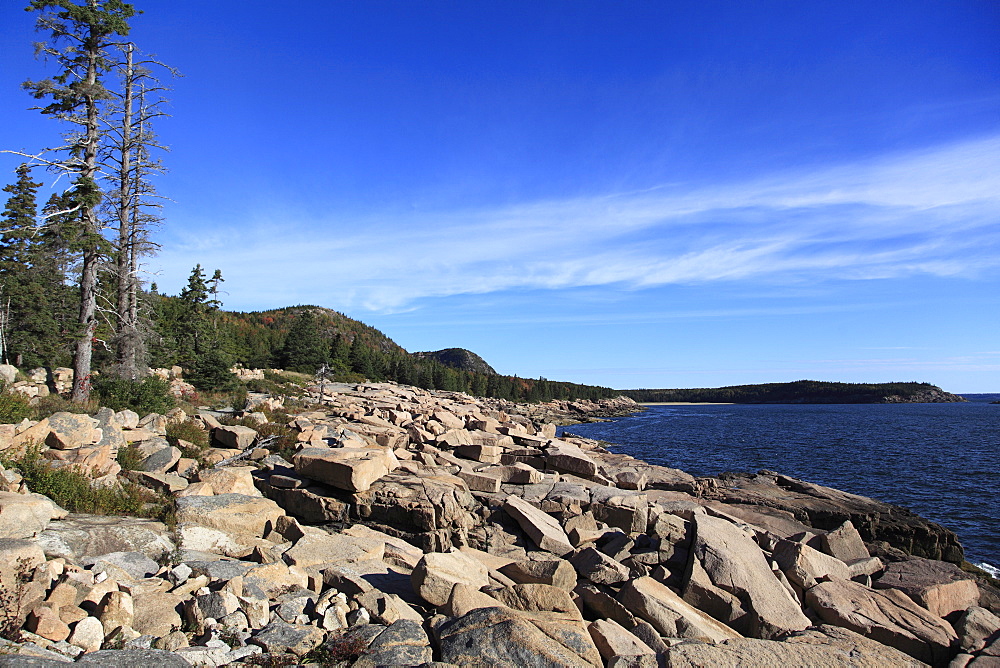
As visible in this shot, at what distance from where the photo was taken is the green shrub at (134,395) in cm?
1647

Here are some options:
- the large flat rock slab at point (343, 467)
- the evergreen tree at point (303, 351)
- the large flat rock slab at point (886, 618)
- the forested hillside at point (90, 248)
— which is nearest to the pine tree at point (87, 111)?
the forested hillside at point (90, 248)

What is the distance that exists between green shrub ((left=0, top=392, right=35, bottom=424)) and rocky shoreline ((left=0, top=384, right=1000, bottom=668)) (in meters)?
1.29

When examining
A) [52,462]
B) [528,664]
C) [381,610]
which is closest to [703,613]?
[528,664]

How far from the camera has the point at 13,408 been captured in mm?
11398

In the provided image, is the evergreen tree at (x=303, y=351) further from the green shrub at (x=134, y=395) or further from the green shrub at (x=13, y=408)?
the green shrub at (x=13, y=408)

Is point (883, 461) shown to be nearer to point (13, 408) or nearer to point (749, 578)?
point (749, 578)

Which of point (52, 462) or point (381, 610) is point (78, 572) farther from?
point (52, 462)

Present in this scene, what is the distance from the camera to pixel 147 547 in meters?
7.68

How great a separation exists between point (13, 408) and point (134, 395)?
5.71 metres

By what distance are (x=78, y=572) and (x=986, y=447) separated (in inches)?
2290

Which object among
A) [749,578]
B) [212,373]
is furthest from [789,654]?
[212,373]

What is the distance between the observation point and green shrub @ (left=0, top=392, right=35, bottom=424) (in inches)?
431

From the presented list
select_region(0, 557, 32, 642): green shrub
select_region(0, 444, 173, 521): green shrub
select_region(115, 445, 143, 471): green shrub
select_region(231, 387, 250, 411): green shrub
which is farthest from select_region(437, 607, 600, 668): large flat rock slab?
select_region(231, 387, 250, 411): green shrub

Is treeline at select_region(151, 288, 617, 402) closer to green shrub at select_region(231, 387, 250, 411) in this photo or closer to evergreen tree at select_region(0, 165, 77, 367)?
green shrub at select_region(231, 387, 250, 411)
